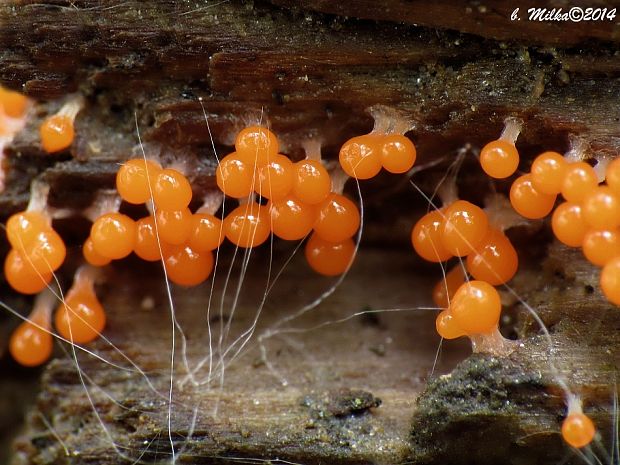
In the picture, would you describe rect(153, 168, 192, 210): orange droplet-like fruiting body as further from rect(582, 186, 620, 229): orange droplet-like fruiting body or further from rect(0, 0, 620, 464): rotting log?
rect(582, 186, 620, 229): orange droplet-like fruiting body

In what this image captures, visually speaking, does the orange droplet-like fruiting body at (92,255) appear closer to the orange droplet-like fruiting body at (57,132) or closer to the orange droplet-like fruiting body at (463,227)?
the orange droplet-like fruiting body at (57,132)

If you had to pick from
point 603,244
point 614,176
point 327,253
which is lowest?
point 327,253

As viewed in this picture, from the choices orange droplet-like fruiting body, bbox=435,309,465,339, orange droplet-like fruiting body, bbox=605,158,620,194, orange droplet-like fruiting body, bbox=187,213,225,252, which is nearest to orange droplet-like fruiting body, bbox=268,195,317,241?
orange droplet-like fruiting body, bbox=187,213,225,252

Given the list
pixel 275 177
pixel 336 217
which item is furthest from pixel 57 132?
pixel 336 217

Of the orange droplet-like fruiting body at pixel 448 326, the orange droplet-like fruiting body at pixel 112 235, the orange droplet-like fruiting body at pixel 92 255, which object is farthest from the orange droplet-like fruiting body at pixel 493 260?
the orange droplet-like fruiting body at pixel 92 255

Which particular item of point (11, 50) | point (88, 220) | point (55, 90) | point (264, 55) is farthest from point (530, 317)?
point (11, 50)

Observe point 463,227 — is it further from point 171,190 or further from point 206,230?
point 171,190
